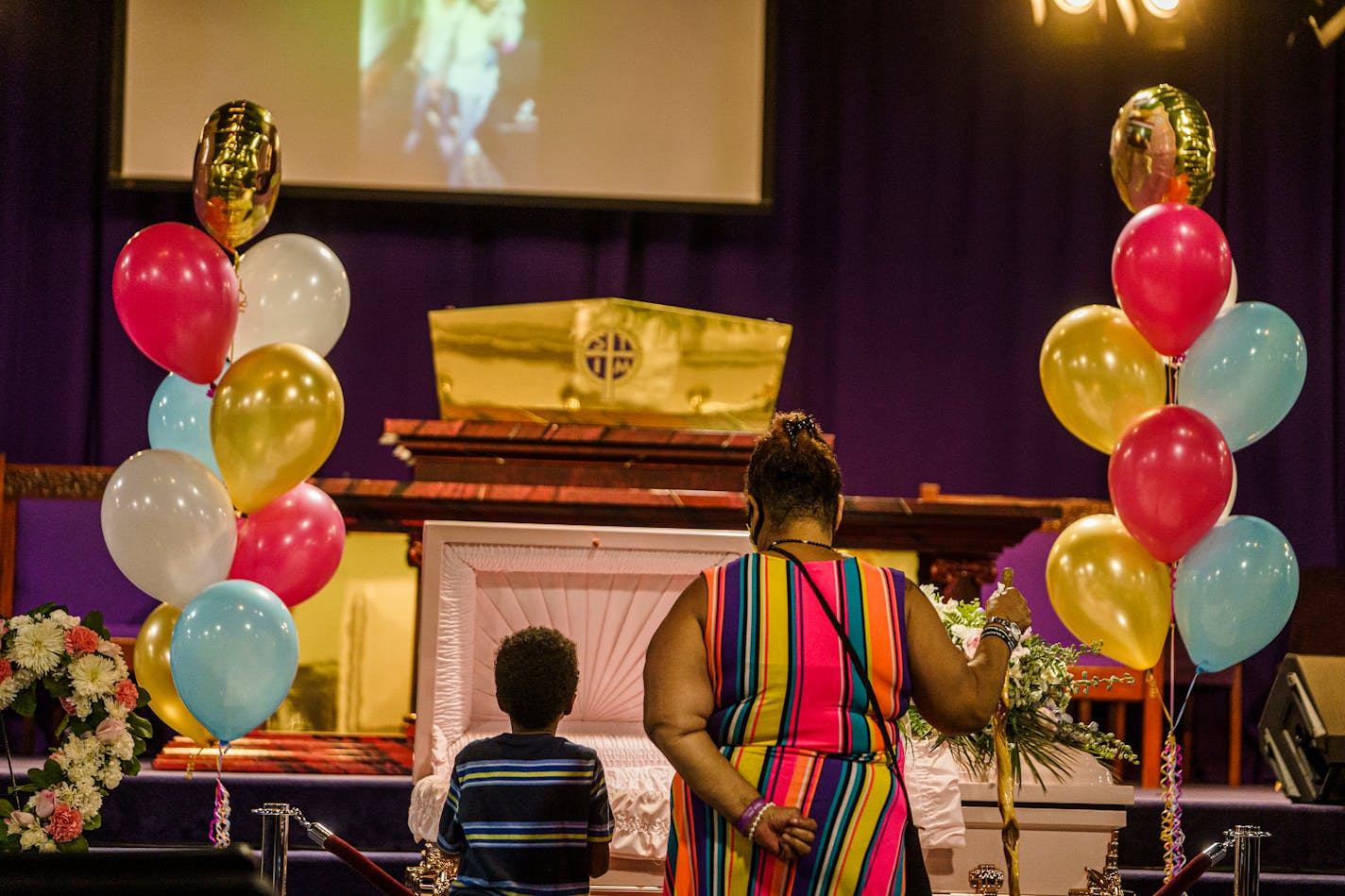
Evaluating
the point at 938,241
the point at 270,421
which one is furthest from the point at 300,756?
the point at 938,241

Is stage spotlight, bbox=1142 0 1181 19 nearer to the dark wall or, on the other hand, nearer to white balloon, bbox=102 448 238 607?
the dark wall

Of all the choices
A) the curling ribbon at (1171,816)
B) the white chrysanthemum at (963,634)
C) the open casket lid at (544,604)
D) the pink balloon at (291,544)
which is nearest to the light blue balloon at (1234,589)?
the curling ribbon at (1171,816)

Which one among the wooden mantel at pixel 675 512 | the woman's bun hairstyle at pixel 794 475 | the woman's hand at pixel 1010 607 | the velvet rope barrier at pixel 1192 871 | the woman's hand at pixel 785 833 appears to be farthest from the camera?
the wooden mantel at pixel 675 512

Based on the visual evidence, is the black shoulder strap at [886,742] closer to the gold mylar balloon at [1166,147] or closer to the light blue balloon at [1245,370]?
the light blue balloon at [1245,370]

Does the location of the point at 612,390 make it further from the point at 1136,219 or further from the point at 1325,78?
the point at 1325,78

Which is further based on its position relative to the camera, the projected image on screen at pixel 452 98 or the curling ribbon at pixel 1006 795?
the projected image on screen at pixel 452 98

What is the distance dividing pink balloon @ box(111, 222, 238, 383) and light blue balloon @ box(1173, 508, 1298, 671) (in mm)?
2509

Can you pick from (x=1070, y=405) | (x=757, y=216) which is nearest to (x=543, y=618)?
(x=1070, y=405)

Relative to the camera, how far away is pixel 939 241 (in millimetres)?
7141

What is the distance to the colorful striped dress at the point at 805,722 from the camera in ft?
7.29

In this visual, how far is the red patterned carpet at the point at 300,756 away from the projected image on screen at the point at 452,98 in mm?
2903

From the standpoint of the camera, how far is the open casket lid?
3.83m

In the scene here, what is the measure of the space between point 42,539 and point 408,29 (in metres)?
2.67

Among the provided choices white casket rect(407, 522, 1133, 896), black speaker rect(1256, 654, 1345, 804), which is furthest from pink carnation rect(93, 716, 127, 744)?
black speaker rect(1256, 654, 1345, 804)
